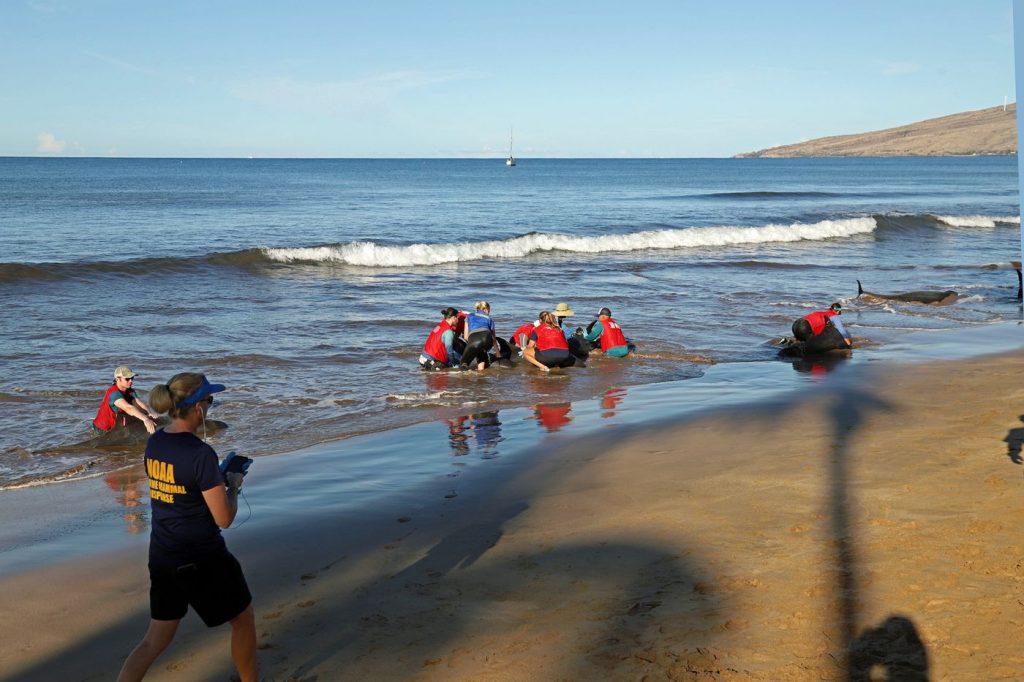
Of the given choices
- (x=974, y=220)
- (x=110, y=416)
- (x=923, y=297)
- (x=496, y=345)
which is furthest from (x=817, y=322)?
(x=974, y=220)

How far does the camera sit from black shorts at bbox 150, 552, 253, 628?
177 inches

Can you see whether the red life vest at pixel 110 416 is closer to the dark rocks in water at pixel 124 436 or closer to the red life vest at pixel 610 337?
the dark rocks in water at pixel 124 436

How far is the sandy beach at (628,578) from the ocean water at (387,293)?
9.46ft

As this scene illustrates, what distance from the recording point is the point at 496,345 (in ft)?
49.2

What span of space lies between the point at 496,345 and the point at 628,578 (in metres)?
9.14

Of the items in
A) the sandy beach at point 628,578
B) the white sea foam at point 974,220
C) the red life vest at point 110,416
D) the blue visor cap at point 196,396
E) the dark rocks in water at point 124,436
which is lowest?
the sandy beach at point 628,578

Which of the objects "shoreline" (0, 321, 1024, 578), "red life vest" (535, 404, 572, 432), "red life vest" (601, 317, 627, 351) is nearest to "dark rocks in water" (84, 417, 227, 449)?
"shoreline" (0, 321, 1024, 578)

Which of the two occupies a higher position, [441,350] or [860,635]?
[441,350]

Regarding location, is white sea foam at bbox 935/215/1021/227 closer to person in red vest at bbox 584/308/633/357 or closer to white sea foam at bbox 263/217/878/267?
white sea foam at bbox 263/217/878/267

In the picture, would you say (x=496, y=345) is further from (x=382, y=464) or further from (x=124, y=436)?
(x=124, y=436)

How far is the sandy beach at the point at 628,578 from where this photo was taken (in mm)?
4969

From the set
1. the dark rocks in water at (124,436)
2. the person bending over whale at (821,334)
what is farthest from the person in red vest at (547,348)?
Answer: the dark rocks in water at (124,436)

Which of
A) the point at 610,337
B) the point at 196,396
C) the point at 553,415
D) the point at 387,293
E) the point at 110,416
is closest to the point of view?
the point at 196,396

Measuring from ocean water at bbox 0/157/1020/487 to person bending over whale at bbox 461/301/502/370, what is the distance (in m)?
0.26
